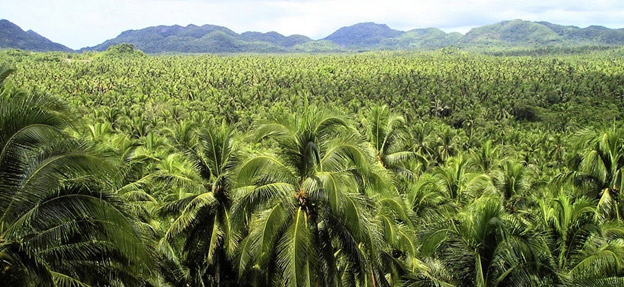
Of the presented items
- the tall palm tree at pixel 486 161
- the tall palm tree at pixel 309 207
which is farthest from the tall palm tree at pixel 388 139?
the tall palm tree at pixel 486 161

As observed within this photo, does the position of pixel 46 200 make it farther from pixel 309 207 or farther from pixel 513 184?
pixel 513 184

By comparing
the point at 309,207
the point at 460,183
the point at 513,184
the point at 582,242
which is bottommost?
the point at 513,184

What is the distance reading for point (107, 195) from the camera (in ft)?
23.7

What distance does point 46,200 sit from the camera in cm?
695

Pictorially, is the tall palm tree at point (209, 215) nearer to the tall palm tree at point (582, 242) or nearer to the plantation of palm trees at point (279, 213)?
the plantation of palm trees at point (279, 213)

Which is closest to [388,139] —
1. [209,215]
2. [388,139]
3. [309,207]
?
[388,139]

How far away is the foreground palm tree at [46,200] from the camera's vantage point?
6766 mm

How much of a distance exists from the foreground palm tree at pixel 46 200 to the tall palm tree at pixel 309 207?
3.18 m

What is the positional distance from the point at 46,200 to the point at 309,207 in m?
5.38

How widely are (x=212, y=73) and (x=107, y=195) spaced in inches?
5017

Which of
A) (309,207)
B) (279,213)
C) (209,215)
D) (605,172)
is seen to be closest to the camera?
(279,213)

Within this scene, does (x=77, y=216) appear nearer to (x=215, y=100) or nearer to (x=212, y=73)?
(x=215, y=100)

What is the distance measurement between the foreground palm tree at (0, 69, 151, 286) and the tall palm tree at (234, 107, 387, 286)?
318 cm

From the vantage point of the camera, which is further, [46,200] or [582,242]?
[582,242]
